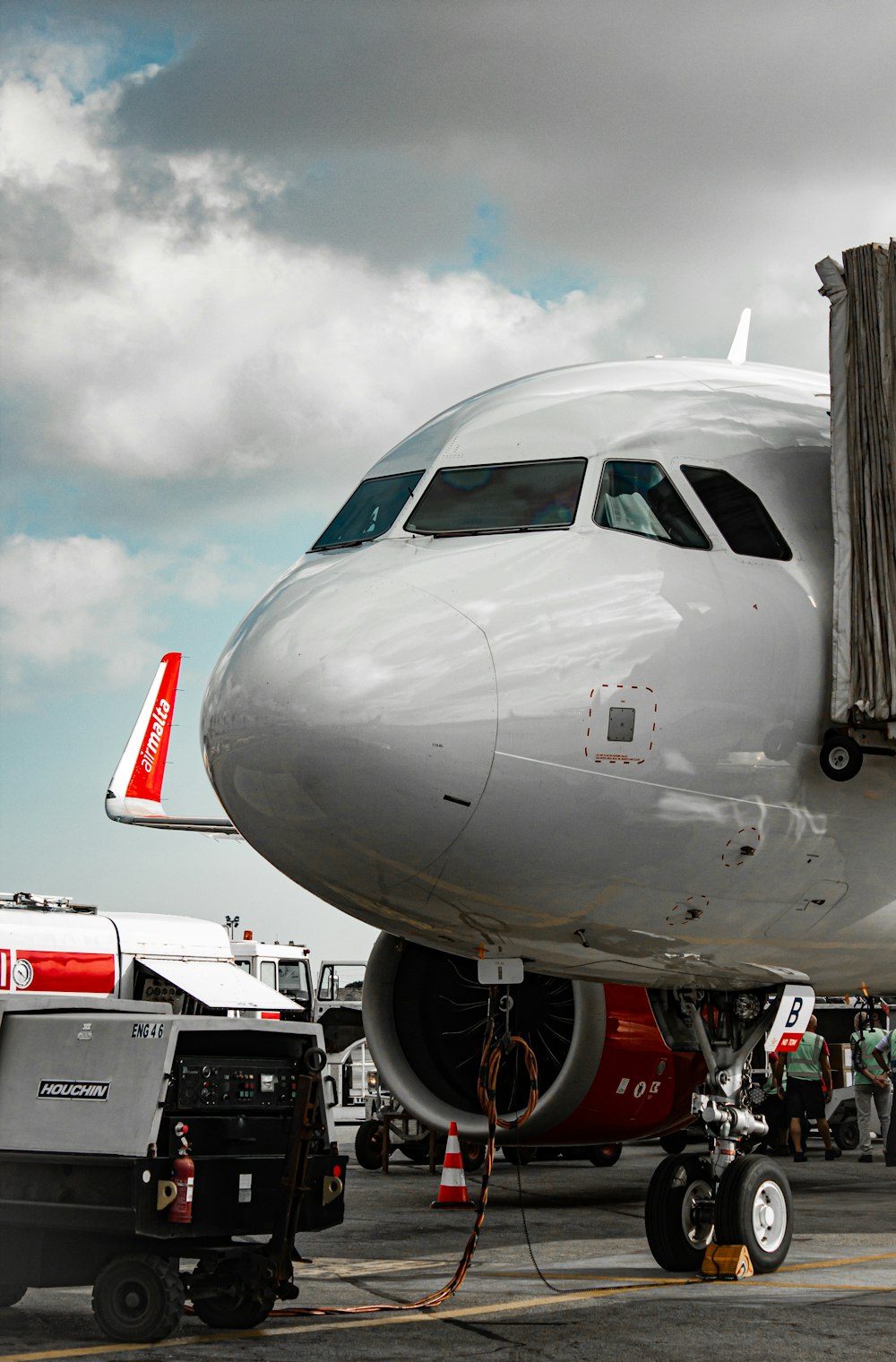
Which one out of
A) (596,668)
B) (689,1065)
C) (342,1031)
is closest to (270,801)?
(596,668)

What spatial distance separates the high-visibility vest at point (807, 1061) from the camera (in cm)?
1594

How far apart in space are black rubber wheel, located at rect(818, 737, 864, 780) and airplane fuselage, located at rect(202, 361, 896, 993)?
0.06 m

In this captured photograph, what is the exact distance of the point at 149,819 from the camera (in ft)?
110

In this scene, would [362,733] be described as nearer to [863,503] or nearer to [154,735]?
[863,503]

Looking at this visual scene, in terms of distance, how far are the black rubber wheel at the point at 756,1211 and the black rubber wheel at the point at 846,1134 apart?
1161 centimetres

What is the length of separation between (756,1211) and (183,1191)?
9.63ft

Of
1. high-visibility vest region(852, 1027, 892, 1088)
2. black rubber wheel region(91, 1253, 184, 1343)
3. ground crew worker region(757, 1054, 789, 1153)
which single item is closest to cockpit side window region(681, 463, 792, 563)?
black rubber wheel region(91, 1253, 184, 1343)

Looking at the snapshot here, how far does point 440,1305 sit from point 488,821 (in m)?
2.46

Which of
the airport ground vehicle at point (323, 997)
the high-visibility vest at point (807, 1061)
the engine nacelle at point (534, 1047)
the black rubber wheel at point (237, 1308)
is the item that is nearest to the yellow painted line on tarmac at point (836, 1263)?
the engine nacelle at point (534, 1047)

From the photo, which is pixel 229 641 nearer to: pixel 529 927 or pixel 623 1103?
pixel 529 927

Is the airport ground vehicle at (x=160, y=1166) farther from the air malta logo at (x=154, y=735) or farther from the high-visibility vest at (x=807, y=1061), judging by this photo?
the air malta logo at (x=154, y=735)

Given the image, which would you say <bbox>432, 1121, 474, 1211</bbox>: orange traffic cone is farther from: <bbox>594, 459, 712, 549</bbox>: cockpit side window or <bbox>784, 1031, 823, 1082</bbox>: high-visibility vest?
<bbox>594, 459, 712, 549</bbox>: cockpit side window

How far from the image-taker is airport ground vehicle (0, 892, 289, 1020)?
63.2 feet

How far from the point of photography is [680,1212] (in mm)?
7816
